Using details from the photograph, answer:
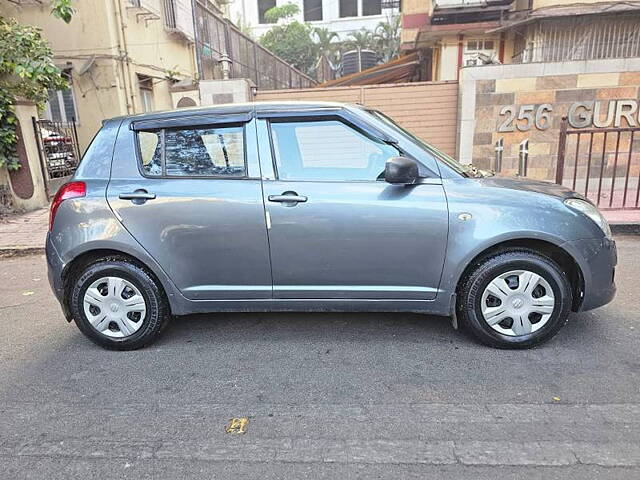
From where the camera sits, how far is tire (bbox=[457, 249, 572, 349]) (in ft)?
10.6

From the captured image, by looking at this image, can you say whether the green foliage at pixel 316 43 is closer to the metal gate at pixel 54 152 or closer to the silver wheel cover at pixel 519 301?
the metal gate at pixel 54 152

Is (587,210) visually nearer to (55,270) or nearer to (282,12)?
(55,270)

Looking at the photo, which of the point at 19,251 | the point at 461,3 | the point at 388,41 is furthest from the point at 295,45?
the point at 19,251

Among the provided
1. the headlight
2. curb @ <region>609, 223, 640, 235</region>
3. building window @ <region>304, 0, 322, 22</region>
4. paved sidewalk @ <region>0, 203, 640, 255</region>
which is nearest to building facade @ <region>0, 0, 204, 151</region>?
paved sidewalk @ <region>0, 203, 640, 255</region>

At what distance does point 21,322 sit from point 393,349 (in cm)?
331

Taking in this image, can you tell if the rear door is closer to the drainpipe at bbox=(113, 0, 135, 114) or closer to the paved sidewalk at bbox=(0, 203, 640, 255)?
the paved sidewalk at bbox=(0, 203, 640, 255)

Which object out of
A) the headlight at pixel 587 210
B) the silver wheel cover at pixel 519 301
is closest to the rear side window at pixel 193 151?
the silver wheel cover at pixel 519 301

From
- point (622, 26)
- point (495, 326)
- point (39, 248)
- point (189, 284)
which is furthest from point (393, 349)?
point (622, 26)

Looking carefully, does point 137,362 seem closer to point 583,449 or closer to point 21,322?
point 21,322

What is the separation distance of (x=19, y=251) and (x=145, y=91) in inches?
323

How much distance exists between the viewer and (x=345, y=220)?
10.7ft

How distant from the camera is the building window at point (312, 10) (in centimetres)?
4431

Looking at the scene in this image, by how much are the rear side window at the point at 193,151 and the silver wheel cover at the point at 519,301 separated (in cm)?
201

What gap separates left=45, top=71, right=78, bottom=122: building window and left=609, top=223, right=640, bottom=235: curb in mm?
12054
